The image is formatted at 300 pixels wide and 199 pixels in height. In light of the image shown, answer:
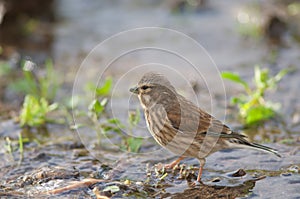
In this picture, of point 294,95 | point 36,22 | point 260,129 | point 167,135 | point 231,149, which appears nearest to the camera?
point 167,135

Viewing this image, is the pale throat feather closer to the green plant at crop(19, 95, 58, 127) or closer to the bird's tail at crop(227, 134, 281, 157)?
the bird's tail at crop(227, 134, 281, 157)

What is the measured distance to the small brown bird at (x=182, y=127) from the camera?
6.25 meters

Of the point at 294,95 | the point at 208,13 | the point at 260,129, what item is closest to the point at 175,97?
the point at 260,129

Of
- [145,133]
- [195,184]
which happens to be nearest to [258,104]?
[145,133]

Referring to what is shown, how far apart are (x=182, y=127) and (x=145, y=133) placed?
1.36m

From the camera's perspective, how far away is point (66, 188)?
19.0 feet

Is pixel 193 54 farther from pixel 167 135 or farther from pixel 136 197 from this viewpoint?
pixel 136 197

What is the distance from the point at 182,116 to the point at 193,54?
4431mm

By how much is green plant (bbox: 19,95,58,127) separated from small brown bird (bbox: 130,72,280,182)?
176cm

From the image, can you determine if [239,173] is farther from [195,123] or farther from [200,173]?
[195,123]

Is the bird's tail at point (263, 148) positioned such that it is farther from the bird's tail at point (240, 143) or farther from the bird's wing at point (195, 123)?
the bird's wing at point (195, 123)

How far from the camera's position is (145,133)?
299 inches

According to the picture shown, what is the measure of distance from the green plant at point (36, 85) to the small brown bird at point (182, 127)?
247 centimetres

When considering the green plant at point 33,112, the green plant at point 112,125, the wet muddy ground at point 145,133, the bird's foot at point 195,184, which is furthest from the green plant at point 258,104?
the green plant at point 33,112
